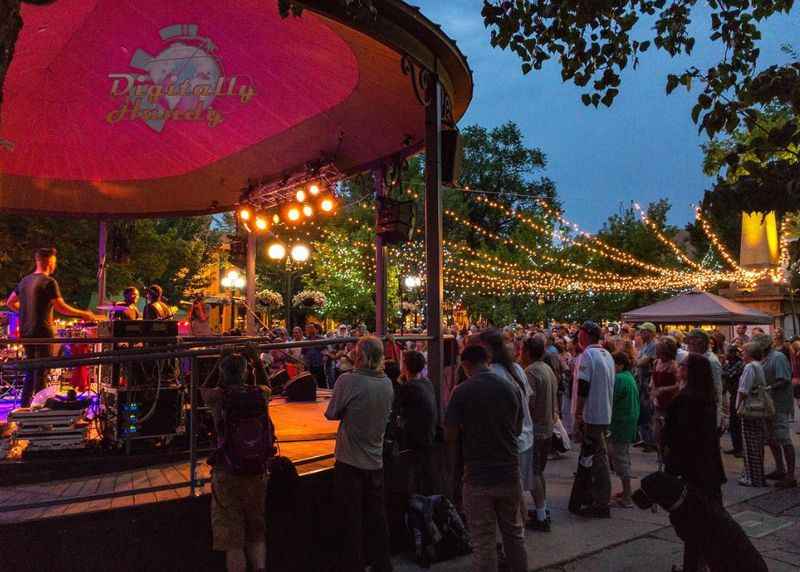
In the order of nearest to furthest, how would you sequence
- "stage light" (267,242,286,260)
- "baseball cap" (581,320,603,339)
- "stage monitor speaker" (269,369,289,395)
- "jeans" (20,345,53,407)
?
"jeans" (20,345,53,407) < "baseball cap" (581,320,603,339) < "stage monitor speaker" (269,369,289,395) < "stage light" (267,242,286,260)

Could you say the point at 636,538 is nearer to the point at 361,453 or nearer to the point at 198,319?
the point at 361,453

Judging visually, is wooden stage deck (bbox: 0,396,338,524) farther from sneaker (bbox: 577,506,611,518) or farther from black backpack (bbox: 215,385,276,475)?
sneaker (bbox: 577,506,611,518)

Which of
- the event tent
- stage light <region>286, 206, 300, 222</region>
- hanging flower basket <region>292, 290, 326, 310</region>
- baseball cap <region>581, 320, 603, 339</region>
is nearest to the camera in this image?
baseball cap <region>581, 320, 603, 339</region>

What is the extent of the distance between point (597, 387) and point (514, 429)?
A: 280cm

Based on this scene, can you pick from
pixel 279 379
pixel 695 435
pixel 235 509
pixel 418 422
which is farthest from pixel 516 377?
pixel 279 379

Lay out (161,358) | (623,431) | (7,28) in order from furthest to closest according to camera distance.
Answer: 1. (623,431)
2. (161,358)
3. (7,28)

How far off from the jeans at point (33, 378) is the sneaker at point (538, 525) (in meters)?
5.24

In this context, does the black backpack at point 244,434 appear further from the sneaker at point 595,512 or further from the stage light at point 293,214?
the stage light at point 293,214

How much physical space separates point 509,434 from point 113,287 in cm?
2300

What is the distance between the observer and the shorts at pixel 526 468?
6.37 m

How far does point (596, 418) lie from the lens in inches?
283

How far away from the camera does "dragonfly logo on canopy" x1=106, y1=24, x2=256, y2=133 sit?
839 centimetres

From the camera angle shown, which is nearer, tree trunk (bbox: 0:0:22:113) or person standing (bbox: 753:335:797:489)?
tree trunk (bbox: 0:0:22:113)

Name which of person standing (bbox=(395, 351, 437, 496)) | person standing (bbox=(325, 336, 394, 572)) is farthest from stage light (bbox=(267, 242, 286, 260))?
person standing (bbox=(325, 336, 394, 572))
